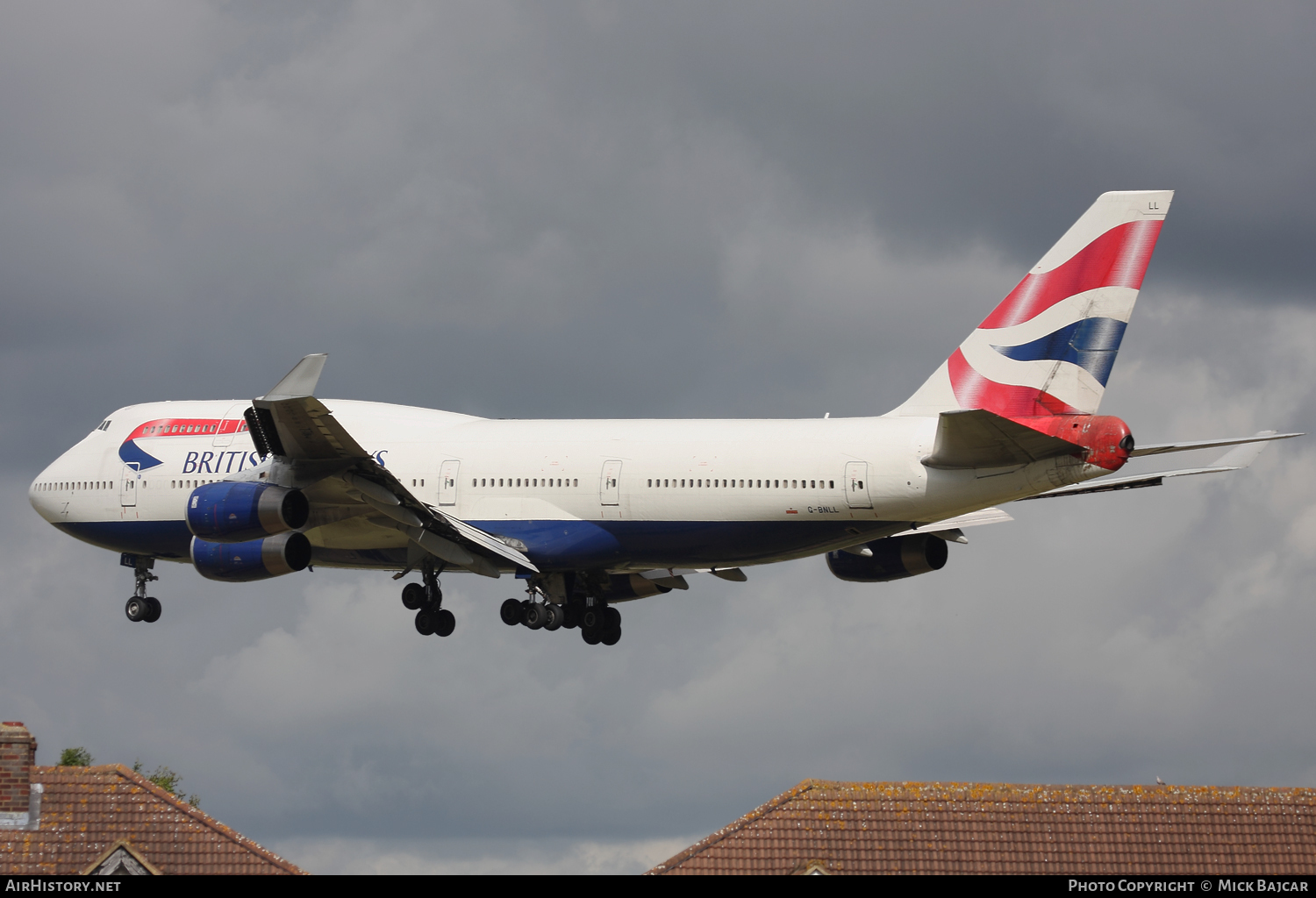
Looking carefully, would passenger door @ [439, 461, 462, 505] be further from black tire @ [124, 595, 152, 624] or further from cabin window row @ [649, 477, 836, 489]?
black tire @ [124, 595, 152, 624]

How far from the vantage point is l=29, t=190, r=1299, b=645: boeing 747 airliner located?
36438 millimetres

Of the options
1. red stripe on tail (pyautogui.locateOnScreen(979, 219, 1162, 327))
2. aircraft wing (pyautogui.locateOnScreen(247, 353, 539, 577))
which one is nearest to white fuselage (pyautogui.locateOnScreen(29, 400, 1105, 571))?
aircraft wing (pyautogui.locateOnScreen(247, 353, 539, 577))

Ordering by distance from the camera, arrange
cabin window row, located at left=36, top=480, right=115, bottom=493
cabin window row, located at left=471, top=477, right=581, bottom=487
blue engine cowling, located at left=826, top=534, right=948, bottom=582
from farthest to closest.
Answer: cabin window row, located at left=36, top=480, right=115, bottom=493, blue engine cowling, located at left=826, top=534, right=948, bottom=582, cabin window row, located at left=471, top=477, right=581, bottom=487

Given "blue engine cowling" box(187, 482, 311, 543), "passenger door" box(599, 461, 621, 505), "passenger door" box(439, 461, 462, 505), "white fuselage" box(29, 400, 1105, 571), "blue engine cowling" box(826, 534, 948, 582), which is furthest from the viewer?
"blue engine cowling" box(826, 534, 948, 582)

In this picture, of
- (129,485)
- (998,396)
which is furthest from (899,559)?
(129,485)

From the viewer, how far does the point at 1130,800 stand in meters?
32.5

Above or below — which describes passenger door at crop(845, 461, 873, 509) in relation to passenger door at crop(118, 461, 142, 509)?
below

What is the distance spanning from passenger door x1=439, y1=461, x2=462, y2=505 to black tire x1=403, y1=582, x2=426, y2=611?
268cm

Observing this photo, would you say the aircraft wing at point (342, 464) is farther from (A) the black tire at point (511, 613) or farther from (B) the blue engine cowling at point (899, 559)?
(B) the blue engine cowling at point (899, 559)

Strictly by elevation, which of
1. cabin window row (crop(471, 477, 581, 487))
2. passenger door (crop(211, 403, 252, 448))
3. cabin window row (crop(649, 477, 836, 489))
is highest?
passenger door (crop(211, 403, 252, 448))

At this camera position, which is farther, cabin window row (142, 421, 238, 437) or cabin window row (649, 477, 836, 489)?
cabin window row (142, 421, 238, 437)

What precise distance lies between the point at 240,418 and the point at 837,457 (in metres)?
16.8

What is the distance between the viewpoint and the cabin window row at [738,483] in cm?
3759
